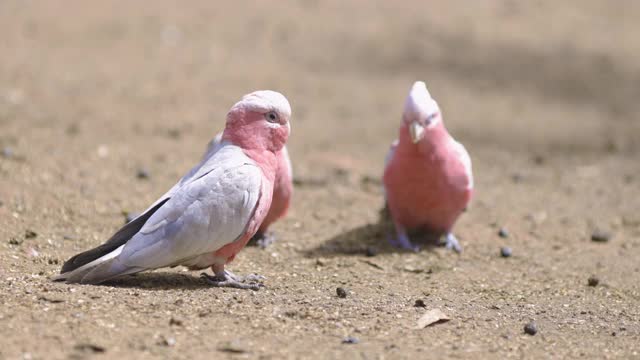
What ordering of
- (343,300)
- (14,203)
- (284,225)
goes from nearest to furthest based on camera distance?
(343,300) → (14,203) → (284,225)

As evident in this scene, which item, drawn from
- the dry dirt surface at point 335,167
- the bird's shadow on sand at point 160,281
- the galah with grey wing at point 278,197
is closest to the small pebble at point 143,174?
the dry dirt surface at point 335,167

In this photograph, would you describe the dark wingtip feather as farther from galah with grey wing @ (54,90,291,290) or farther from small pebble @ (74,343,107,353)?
small pebble @ (74,343,107,353)

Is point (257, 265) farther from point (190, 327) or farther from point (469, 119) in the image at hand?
point (469, 119)

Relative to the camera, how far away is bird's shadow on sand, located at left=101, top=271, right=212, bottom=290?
5.30 metres

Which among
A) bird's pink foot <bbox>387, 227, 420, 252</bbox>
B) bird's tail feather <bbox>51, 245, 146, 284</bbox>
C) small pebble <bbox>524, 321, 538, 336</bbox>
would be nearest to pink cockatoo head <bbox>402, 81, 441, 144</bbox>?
bird's pink foot <bbox>387, 227, 420, 252</bbox>

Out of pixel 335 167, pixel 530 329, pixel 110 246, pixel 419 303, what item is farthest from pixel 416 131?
pixel 335 167

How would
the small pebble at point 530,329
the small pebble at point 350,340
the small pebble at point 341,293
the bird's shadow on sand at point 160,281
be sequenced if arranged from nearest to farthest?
the small pebble at point 350,340 < the small pebble at point 530,329 < the bird's shadow on sand at point 160,281 < the small pebble at point 341,293

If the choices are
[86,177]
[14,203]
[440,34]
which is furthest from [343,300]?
[440,34]

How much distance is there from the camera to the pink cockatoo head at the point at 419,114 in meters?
6.57

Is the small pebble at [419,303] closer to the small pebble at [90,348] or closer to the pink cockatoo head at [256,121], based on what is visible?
the pink cockatoo head at [256,121]

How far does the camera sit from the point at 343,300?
17.9ft

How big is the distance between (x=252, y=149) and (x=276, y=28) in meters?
9.12

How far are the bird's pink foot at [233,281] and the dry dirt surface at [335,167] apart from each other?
130 mm

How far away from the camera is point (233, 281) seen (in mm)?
5516
